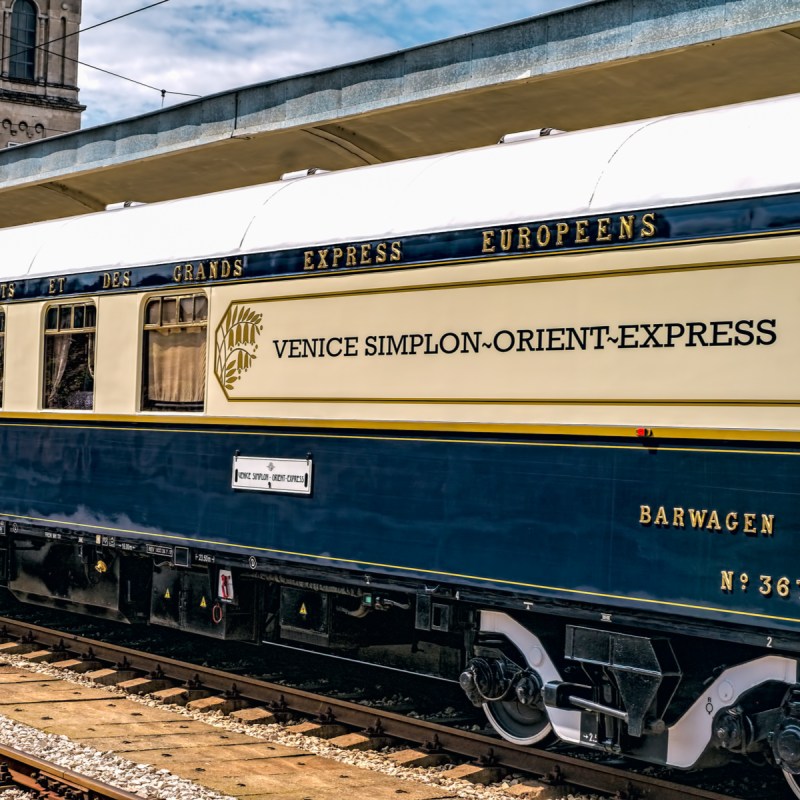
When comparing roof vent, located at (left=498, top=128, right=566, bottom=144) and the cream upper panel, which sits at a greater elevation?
roof vent, located at (left=498, top=128, right=566, bottom=144)

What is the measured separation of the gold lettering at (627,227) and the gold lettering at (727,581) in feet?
5.93

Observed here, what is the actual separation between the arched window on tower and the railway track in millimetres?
53377

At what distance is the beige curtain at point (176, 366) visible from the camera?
939cm

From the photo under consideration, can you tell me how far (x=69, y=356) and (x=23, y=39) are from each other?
2155 inches

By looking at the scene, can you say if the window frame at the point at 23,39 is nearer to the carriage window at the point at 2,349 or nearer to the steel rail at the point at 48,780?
the carriage window at the point at 2,349

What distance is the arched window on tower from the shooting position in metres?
60.2

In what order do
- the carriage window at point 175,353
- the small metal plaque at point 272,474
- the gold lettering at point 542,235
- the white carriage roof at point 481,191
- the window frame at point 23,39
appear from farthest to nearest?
the window frame at point 23,39 → the carriage window at point 175,353 → the small metal plaque at point 272,474 → the gold lettering at point 542,235 → the white carriage roof at point 481,191

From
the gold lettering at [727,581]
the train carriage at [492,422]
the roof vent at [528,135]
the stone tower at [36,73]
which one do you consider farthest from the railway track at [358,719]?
the stone tower at [36,73]

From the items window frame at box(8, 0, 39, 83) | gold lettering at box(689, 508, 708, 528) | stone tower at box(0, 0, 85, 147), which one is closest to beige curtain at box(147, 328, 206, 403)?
gold lettering at box(689, 508, 708, 528)

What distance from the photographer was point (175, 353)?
31.5ft

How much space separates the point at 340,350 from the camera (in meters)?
8.28

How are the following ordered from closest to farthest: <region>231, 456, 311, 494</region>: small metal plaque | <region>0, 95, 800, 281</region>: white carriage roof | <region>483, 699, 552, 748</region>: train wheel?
<region>0, 95, 800, 281</region>: white carriage roof
<region>483, 699, 552, 748</region>: train wheel
<region>231, 456, 311, 494</region>: small metal plaque

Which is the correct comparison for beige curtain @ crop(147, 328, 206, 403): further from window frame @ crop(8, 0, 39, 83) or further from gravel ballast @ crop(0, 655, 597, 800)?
window frame @ crop(8, 0, 39, 83)

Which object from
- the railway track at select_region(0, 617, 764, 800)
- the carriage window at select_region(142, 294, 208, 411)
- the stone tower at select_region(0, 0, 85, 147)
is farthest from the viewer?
the stone tower at select_region(0, 0, 85, 147)
